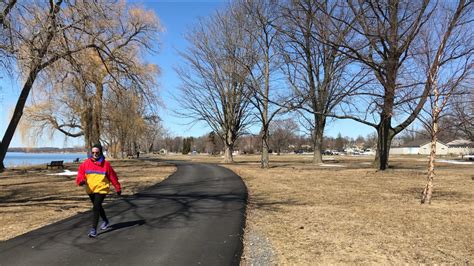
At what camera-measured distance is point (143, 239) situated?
666 centimetres

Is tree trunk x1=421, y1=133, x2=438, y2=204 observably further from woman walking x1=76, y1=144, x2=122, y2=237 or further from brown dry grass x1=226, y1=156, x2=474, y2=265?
woman walking x1=76, y1=144, x2=122, y2=237

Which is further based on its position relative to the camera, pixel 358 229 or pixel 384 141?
pixel 384 141

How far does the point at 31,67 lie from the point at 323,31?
14.0 m

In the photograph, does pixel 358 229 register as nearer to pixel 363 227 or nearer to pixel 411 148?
pixel 363 227

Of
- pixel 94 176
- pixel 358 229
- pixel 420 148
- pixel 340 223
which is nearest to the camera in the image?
pixel 94 176

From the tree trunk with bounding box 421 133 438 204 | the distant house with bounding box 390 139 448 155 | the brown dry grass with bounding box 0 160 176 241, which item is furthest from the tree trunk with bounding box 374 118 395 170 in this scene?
the distant house with bounding box 390 139 448 155

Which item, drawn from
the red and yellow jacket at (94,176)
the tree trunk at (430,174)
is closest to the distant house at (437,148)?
the tree trunk at (430,174)

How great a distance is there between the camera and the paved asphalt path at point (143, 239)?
552 cm

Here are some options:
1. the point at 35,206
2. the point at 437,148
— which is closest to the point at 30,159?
the point at 35,206

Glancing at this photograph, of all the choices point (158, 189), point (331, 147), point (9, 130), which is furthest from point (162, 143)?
point (158, 189)

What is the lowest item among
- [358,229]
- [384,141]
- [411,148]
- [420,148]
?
[358,229]

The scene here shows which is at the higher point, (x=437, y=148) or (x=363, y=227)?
(x=437, y=148)

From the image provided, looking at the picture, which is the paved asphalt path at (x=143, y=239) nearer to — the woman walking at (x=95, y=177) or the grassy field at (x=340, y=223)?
the grassy field at (x=340, y=223)

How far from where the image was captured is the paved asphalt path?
552 centimetres
